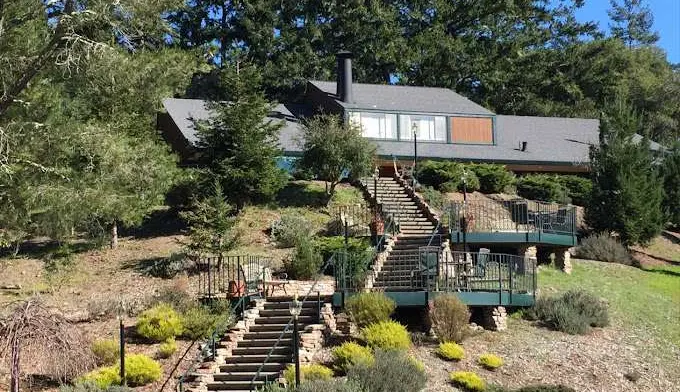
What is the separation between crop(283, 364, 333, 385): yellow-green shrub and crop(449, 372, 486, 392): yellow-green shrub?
247cm

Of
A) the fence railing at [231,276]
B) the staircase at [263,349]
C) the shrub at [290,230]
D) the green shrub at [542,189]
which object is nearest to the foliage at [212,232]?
the fence railing at [231,276]

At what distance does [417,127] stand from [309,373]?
25524mm

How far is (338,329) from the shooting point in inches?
744

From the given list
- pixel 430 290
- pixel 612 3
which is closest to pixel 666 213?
pixel 430 290

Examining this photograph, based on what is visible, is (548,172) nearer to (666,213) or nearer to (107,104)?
(666,213)

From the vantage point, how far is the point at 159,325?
18547mm

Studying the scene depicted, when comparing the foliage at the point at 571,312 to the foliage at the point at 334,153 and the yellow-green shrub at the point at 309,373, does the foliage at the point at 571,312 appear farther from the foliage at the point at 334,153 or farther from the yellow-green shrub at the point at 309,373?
the foliage at the point at 334,153

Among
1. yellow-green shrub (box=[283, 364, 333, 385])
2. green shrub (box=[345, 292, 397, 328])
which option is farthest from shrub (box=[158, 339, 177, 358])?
green shrub (box=[345, 292, 397, 328])

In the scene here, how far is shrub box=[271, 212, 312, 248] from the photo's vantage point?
2680 centimetres

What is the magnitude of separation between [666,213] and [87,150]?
24104mm

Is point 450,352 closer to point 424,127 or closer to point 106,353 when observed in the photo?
point 106,353

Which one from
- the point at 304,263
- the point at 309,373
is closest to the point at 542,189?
the point at 304,263

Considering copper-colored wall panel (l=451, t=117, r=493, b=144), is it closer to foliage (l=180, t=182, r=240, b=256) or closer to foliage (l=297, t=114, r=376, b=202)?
foliage (l=297, t=114, r=376, b=202)

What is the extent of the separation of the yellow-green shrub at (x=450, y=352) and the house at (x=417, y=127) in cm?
1949
